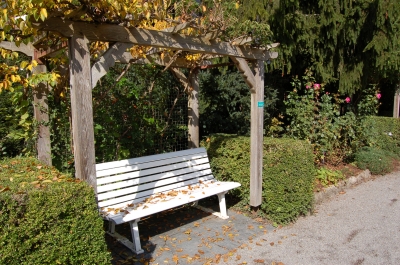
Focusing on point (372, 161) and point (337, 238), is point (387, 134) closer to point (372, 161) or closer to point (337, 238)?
point (372, 161)

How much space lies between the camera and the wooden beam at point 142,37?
271 cm

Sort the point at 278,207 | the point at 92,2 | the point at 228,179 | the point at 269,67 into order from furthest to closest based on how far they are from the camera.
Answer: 1. the point at 269,67
2. the point at 228,179
3. the point at 278,207
4. the point at 92,2

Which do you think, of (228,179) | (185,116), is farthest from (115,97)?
(228,179)

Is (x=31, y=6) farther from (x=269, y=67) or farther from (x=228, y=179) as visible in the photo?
(x=269, y=67)

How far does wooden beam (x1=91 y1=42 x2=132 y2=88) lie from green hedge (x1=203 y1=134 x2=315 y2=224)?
2530 millimetres

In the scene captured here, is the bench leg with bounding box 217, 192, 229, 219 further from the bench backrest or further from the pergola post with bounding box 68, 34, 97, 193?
the pergola post with bounding box 68, 34, 97, 193

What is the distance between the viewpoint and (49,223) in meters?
2.37

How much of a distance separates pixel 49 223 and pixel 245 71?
2933mm

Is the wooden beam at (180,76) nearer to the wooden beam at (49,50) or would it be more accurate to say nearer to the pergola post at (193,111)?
the pergola post at (193,111)

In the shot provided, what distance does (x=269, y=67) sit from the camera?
6.70m

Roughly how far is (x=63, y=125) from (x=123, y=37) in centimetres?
202

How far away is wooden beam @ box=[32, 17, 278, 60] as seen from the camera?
2711mm

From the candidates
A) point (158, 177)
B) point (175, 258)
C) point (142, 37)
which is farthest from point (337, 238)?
point (142, 37)

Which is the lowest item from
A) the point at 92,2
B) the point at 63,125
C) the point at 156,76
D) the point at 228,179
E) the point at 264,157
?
the point at 228,179
